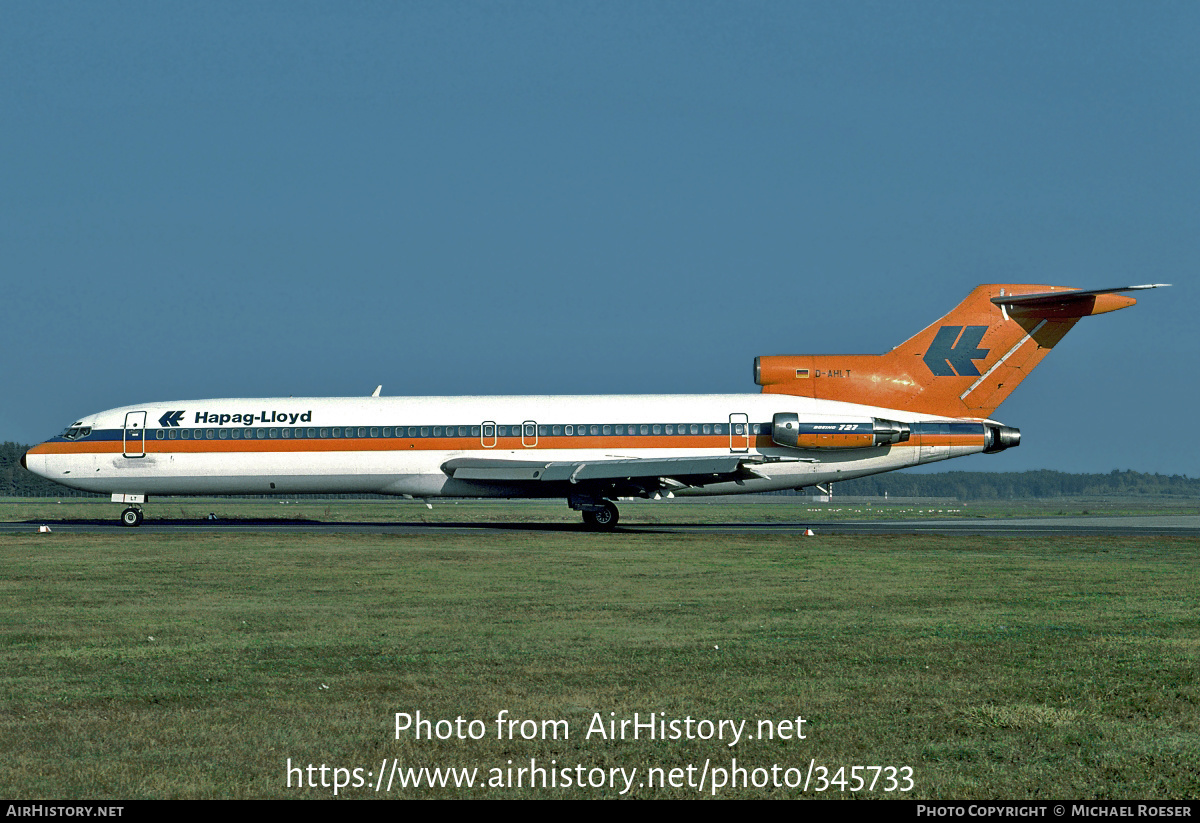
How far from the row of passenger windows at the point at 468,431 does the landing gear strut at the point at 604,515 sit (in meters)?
2.51

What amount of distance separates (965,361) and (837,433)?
16.3ft

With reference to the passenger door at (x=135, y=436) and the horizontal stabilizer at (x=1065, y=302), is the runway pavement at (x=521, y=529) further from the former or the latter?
the horizontal stabilizer at (x=1065, y=302)

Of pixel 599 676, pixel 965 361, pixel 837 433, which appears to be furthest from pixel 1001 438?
pixel 599 676

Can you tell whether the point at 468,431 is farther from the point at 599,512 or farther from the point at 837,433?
the point at 837,433

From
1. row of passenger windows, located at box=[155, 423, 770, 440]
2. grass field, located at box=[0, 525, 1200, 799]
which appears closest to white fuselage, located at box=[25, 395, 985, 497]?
row of passenger windows, located at box=[155, 423, 770, 440]

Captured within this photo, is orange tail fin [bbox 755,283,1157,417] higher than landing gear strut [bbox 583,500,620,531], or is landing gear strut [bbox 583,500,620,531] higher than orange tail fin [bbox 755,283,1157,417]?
orange tail fin [bbox 755,283,1157,417]

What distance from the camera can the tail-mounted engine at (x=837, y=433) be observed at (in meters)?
35.2

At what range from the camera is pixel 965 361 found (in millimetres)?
36062

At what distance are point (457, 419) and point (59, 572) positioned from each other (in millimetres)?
17667

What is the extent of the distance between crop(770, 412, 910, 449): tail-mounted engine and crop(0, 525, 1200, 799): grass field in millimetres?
14994

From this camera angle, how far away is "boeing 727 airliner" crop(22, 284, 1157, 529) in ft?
117

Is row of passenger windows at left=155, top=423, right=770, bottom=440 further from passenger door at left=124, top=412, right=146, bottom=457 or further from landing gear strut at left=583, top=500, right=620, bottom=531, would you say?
landing gear strut at left=583, top=500, right=620, bottom=531

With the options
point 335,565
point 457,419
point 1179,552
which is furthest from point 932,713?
point 457,419
